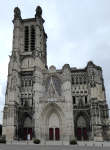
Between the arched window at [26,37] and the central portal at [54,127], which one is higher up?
the arched window at [26,37]

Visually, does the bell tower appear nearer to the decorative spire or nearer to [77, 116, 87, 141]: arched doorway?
the decorative spire

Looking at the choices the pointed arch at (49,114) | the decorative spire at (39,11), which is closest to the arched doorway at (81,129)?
the pointed arch at (49,114)

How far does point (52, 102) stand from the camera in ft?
124

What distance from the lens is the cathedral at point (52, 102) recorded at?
35.7 meters

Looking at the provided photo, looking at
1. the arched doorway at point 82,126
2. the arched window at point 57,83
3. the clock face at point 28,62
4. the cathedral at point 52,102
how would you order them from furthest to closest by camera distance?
the clock face at point 28,62 < the arched window at point 57,83 < the arched doorway at point 82,126 < the cathedral at point 52,102

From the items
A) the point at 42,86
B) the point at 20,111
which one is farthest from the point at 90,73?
the point at 20,111

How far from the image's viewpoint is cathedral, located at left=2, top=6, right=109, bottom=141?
35688 millimetres

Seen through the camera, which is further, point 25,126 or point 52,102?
point 25,126

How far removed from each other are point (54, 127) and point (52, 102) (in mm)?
5759

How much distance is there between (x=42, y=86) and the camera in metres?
41.2

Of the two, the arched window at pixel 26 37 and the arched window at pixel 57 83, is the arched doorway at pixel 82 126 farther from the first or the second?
the arched window at pixel 26 37

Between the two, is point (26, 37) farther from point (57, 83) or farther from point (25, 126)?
point (25, 126)

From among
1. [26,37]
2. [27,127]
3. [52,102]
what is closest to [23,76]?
[52,102]

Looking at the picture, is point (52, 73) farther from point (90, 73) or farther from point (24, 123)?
point (24, 123)
